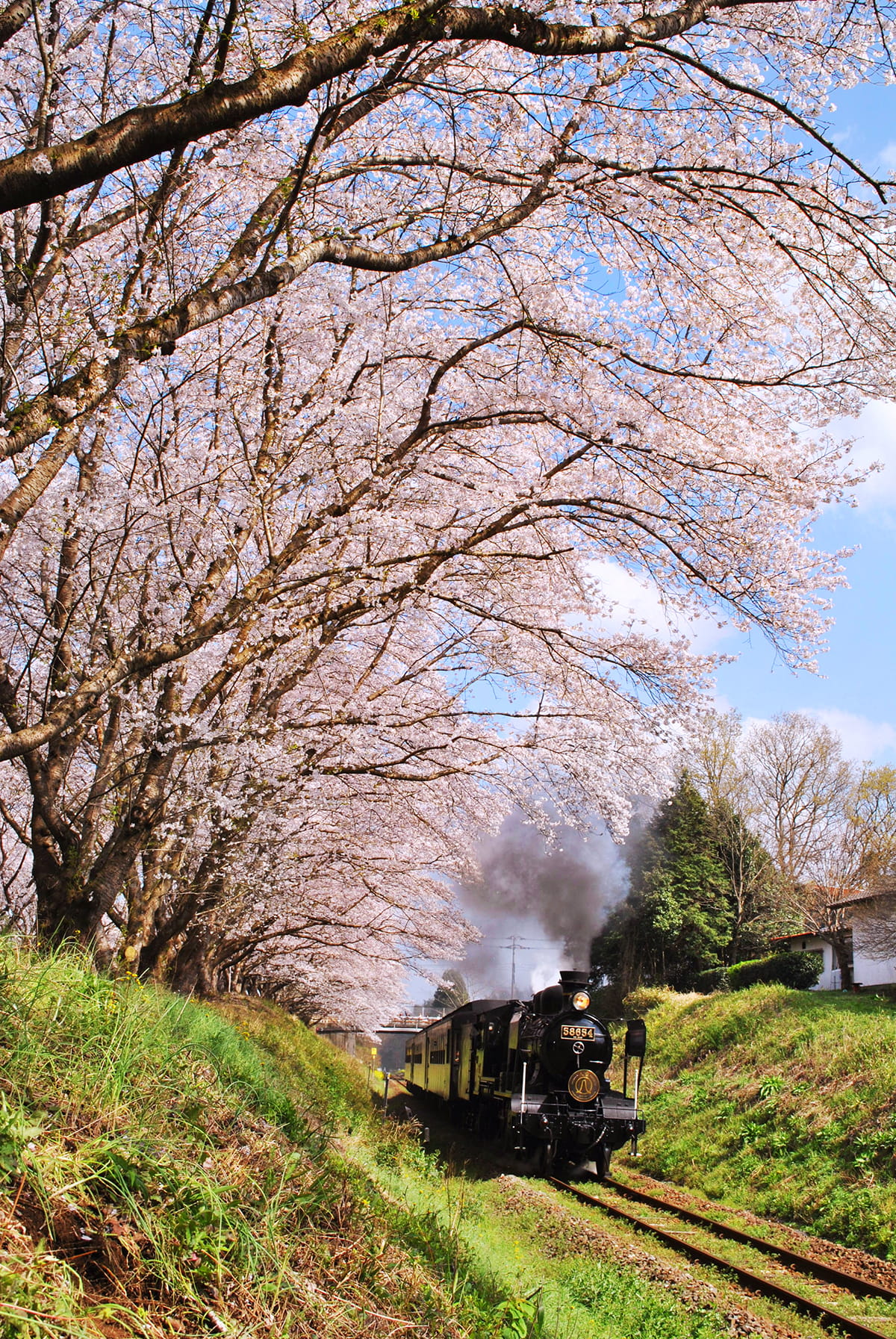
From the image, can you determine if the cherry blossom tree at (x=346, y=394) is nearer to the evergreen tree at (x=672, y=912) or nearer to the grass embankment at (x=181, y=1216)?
the grass embankment at (x=181, y=1216)

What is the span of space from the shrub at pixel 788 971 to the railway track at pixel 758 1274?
14.4m

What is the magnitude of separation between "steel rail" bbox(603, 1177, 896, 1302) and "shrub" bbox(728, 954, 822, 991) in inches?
552

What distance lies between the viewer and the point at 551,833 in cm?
1132

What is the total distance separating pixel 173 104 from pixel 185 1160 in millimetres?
4143

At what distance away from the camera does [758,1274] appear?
8.15m

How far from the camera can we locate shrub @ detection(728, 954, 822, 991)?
24625 millimetres

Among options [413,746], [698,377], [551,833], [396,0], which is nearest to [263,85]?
[396,0]

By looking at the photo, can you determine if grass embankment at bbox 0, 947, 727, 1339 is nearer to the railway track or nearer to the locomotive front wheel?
the railway track

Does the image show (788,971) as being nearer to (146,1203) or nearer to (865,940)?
(865,940)

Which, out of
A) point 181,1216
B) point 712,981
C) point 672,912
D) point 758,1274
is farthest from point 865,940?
point 181,1216

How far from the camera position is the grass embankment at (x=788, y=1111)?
10.3 metres

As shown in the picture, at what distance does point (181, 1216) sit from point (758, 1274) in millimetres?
6961

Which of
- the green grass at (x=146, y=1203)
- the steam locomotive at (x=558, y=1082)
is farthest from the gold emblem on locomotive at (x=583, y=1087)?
the green grass at (x=146, y=1203)

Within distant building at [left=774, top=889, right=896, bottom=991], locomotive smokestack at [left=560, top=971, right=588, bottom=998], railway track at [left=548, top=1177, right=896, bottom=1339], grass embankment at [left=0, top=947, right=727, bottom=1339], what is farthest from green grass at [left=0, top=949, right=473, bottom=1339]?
distant building at [left=774, top=889, right=896, bottom=991]
